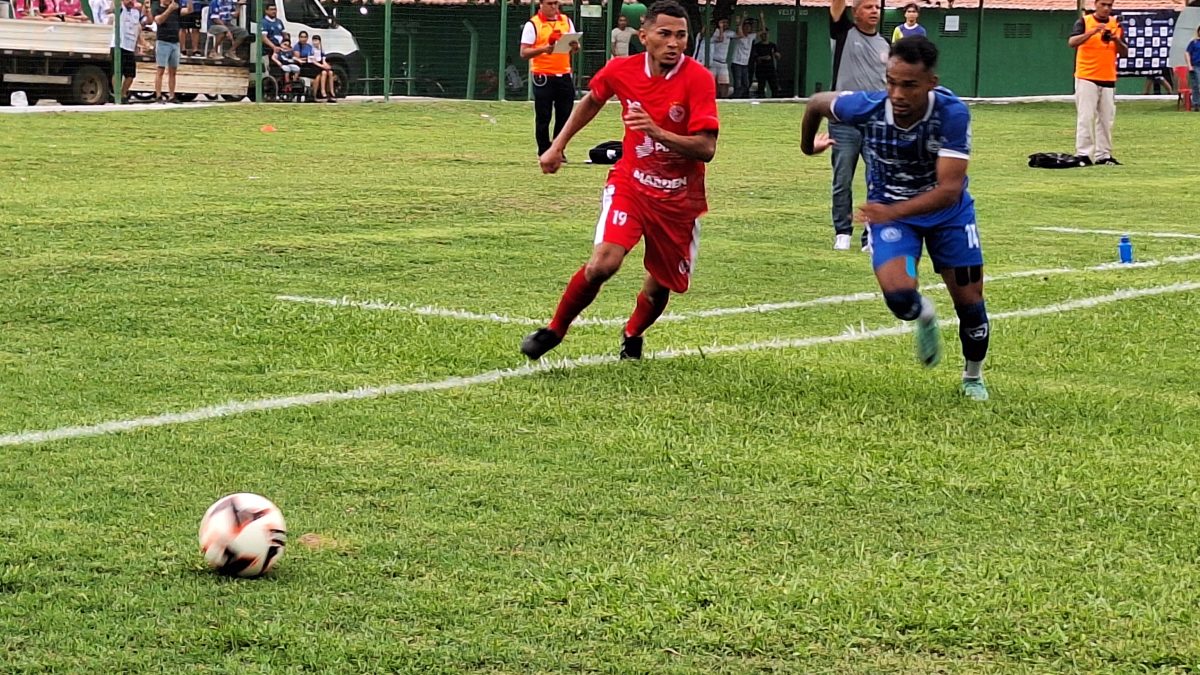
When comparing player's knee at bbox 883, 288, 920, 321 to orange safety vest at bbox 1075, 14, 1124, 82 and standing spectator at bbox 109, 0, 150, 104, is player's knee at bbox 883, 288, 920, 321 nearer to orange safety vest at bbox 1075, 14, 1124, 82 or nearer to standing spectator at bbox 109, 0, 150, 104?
orange safety vest at bbox 1075, 14, 1124, 82

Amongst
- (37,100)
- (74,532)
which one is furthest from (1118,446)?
(37,100)

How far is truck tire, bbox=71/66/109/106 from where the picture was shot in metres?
28.6

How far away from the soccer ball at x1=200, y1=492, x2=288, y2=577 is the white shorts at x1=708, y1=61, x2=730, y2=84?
36.1 meters

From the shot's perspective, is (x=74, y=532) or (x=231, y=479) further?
(x=231, y=479)

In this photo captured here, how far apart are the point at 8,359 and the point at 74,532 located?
9.55ft

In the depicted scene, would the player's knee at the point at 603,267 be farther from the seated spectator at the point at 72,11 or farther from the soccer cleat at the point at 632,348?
the seated spectator at the point at 72,11

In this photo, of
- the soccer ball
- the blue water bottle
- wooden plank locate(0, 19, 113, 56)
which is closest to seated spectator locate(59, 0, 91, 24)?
wooden plank locate(0, 19, 113, 56)

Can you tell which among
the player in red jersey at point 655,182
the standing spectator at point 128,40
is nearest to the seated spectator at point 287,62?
the standing spectator at point 128,40

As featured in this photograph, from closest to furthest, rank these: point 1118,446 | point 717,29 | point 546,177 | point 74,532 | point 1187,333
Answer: point 74,532 < point 1118,446 < point 1187,333 < point 546,177 < point 717,29

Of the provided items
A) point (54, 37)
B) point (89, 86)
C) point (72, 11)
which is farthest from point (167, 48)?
point (54, 37)

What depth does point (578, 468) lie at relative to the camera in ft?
19.2

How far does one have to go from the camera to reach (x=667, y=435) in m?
6.39

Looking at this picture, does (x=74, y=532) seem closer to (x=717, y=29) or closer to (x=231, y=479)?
(x=231, y=479)

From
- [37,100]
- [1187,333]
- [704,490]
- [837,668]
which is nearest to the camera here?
[837,668]
